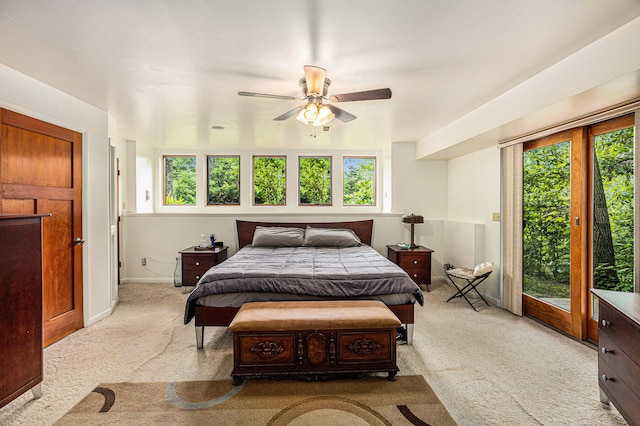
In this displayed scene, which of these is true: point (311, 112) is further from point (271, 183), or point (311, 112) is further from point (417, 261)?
point (271, 183)

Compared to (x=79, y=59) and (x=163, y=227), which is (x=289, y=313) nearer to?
(x=79, y=59)

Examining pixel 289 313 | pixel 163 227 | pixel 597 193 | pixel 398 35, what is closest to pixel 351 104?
pixel 398 35

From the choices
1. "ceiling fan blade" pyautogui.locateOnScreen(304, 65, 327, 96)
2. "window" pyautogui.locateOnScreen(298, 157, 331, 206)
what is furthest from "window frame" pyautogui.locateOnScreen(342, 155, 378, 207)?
"ceiling fan blade" pyautogui.locateOnScreen(304, 65, 327, 96)

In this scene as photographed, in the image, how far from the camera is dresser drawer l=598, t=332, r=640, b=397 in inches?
64.2

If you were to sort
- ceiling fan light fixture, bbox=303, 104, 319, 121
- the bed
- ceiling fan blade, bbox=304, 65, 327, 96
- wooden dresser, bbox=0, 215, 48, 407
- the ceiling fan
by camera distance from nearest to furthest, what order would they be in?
wooden dresser, bbox=0, 215, 48, 407 → ceiling fan blade, bbox=304, 65, 327, 96 → the ceiling fan → ceiling fan light fixture, bbox=303, 104, 319, 121 → the bed

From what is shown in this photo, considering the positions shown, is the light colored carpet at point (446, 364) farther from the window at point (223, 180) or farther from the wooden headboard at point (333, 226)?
the window at point (223, 180)

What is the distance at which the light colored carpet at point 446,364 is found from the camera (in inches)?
78.0

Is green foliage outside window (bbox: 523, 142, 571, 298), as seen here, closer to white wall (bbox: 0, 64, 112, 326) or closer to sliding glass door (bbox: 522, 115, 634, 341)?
sliding glass door (bbox: 522, 115, 634, 341)

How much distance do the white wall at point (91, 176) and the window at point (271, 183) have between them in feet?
8.41

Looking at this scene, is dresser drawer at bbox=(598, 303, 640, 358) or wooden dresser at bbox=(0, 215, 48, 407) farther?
wooden dresser at bbox=(0, 215, 48, 407)

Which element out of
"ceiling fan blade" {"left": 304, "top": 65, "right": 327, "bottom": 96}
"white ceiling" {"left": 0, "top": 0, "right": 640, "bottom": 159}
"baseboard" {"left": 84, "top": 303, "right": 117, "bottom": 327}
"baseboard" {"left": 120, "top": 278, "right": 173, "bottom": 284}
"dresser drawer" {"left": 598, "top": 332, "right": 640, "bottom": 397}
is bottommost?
"baseboard" {"left": 84, "top": 303, "right": 117, "bottom": 327}

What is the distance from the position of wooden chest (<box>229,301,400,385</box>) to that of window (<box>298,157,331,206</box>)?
12.0 feet

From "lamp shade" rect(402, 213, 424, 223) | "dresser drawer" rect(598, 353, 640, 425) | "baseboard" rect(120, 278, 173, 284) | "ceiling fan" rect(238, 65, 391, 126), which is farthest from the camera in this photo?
"baseboard" rect(120, 278, 173, 284)

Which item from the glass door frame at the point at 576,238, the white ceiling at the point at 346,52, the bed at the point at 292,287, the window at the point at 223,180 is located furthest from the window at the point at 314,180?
the glass door frame at the point at 576,238
